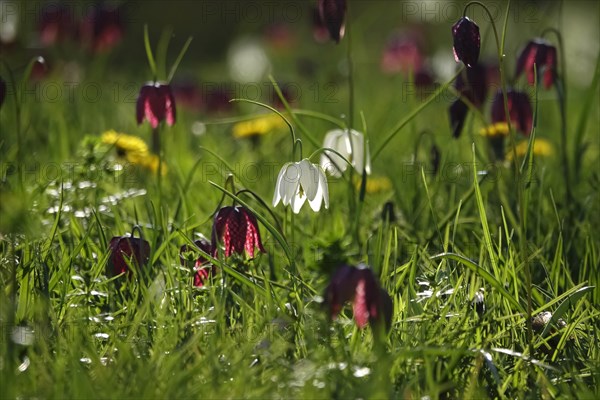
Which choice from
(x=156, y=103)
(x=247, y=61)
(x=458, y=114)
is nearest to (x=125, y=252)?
(x=156, y=103)

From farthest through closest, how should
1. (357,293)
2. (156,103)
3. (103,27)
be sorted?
(103,27) → (156,103) → (357,293)

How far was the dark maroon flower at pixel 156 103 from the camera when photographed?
2.04 metres

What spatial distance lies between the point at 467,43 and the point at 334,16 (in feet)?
1.59

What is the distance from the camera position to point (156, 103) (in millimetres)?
2047

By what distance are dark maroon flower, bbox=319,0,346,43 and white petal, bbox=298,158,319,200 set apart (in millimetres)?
466

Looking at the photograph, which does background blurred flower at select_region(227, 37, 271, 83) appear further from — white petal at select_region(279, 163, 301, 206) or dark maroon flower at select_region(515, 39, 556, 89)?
white petal at select_region(279, 163, 301, 206)

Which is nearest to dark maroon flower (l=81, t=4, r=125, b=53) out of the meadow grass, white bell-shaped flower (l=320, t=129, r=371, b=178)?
the meadow grass

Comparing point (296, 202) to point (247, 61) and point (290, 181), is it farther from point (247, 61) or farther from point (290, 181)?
point (247, 61)

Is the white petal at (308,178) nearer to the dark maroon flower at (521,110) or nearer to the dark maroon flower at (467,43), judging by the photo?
the dark maroon flower at (467,43)

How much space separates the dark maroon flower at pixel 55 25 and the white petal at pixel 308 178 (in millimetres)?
2324

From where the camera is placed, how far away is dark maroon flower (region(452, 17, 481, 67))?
166 centimetres

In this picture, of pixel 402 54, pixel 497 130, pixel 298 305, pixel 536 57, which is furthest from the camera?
pixel 402 54

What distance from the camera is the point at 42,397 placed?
50.2 inches

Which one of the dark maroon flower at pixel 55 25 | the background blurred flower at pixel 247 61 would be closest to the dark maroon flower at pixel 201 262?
the dark maroon flower at pixel 55 25
